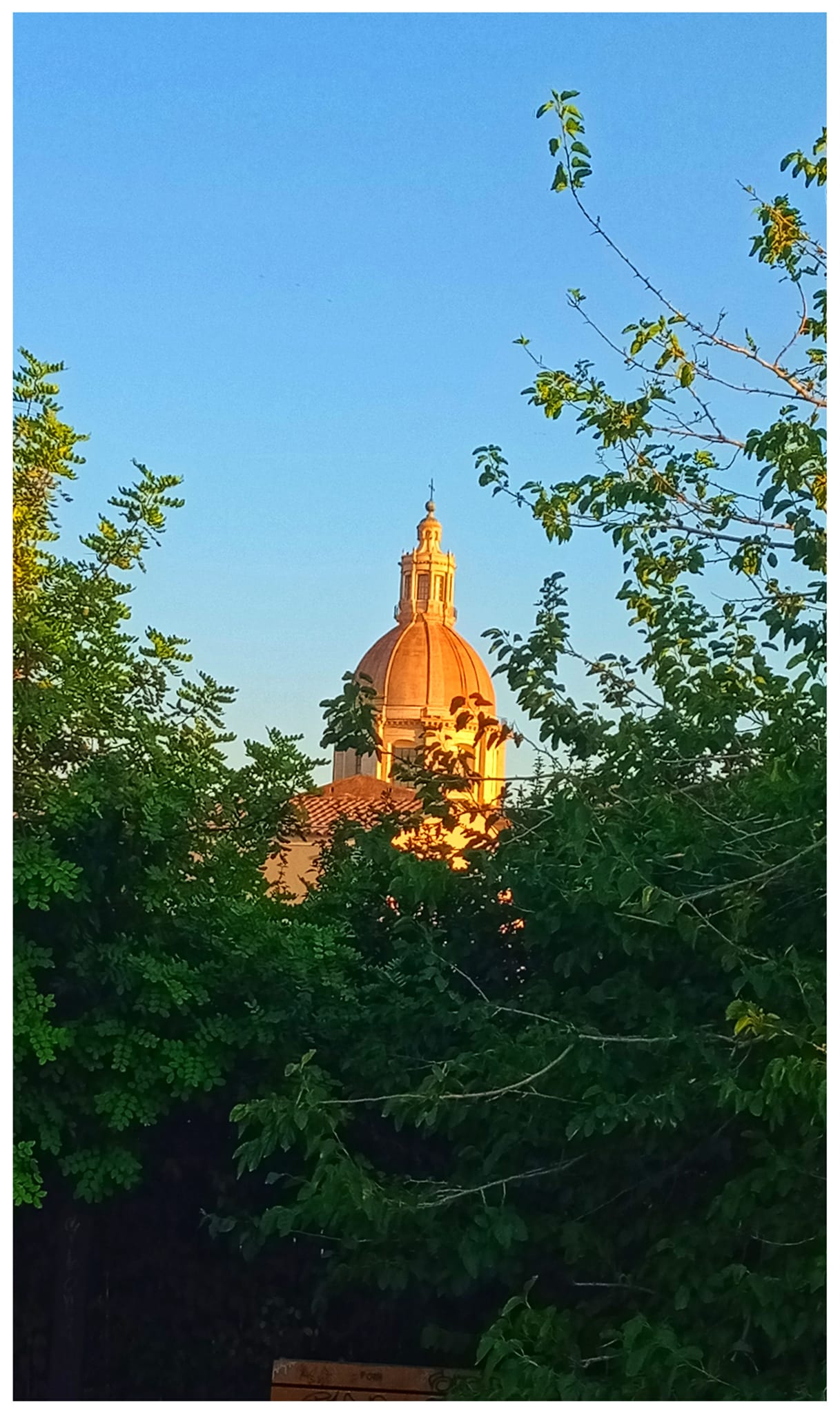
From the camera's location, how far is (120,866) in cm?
277

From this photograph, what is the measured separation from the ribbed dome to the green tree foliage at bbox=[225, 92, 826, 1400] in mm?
187

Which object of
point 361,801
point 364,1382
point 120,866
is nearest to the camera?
point 364,1382

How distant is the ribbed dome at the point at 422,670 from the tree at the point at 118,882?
0.93 feet

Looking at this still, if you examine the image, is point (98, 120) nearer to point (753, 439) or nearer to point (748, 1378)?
point (753, 439)

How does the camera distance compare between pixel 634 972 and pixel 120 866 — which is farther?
pixel 120 866

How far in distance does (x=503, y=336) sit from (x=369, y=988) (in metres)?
1.33

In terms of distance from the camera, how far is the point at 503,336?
2.78 meters

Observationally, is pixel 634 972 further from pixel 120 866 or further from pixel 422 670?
pixel 120 866

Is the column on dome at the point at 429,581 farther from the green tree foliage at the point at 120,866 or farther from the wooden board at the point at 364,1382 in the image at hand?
the wooden board at the point at 364,1382

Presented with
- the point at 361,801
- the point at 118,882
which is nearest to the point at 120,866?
the point at 118,882

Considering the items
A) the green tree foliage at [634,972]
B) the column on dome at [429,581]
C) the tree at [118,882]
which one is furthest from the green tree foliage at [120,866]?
the column on dome at [429,581]

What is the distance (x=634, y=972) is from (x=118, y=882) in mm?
1049

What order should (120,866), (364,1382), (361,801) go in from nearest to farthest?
(364,1382), (120,866), (361,801)
